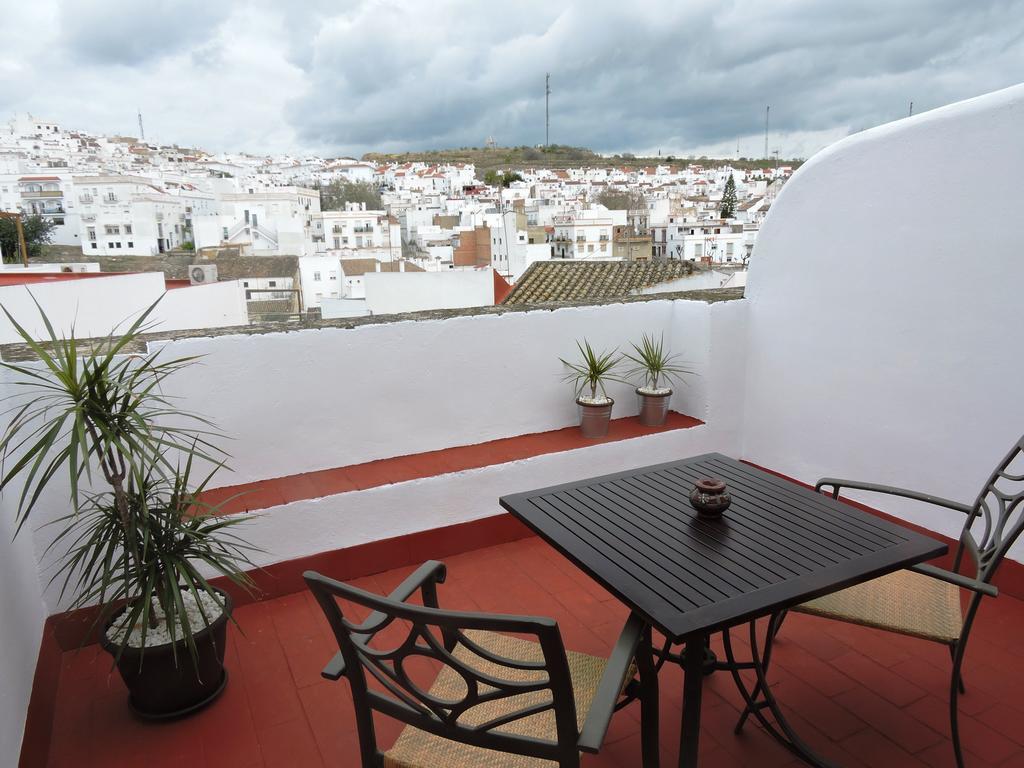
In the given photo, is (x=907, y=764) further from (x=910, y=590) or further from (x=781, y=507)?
(x=781, y=507)

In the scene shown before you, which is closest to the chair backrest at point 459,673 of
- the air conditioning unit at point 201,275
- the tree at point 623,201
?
the air conditioning unit at point 201,275

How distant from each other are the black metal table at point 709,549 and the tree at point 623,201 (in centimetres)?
4450

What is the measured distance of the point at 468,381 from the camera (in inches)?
135

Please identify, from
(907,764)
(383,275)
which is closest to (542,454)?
(907,764)

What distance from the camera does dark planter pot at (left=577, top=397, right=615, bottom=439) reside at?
3521 millimetres

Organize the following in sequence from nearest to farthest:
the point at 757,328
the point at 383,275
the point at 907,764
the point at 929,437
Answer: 1. the point at 907,764
2. the point at 929,437
3. the point at 757,328
4. the point at 383,275

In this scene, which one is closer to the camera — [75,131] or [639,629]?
[639,629]

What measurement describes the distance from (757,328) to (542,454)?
1575 mm

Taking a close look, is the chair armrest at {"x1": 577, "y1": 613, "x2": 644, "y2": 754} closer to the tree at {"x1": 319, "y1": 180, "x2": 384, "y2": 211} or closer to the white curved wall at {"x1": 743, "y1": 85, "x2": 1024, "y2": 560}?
the white curved wall at {"x1": 743, "y1": 85, "x2": 1024, "y2": 560}

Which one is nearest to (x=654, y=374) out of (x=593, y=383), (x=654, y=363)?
(x=654, y=363)

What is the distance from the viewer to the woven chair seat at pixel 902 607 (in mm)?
1734

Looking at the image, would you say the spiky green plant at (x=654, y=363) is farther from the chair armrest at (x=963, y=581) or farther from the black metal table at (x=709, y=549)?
the chair armrest at (x=963, y=581)

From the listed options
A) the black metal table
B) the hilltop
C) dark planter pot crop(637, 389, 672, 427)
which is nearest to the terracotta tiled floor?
the black metal table

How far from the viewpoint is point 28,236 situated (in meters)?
31.1
